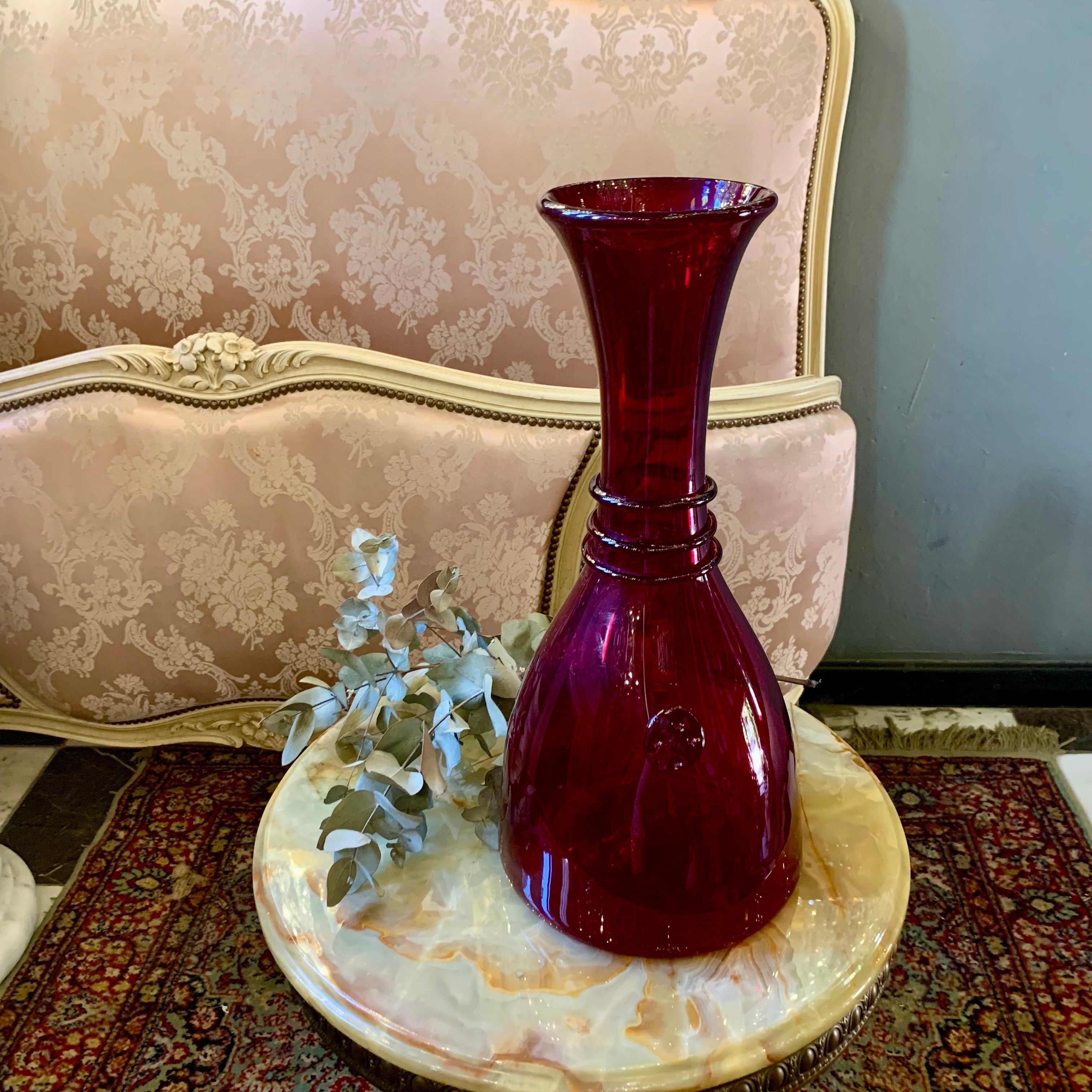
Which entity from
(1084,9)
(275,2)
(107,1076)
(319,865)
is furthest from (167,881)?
(1084,9)

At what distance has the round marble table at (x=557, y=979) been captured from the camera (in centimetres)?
47

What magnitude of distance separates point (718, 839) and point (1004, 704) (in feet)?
3.50

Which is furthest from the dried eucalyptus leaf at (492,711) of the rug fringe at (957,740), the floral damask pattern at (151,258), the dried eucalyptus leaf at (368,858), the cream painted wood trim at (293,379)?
the rug fringe at (957,740)

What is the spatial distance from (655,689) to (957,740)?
0.99 meters

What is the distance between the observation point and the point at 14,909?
3.27ft

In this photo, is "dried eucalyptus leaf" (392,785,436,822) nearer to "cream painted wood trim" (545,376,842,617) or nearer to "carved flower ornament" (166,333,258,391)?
"cream painted wood trim" (545,376,842,617)

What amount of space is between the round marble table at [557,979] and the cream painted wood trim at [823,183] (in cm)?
57

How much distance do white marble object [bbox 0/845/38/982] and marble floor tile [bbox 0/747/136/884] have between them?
33mm

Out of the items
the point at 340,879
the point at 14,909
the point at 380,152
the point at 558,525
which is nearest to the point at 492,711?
the point at 340,879

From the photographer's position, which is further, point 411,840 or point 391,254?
point 391,254

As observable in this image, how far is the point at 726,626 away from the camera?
495 millimetres

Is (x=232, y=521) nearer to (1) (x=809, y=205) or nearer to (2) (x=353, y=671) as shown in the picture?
(2) (x=353, y=671)

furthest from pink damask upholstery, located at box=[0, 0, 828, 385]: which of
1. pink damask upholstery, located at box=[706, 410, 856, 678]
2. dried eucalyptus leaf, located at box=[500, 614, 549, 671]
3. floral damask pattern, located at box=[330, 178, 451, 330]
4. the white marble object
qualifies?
the white marble object

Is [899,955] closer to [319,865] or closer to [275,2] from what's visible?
[319,865]
